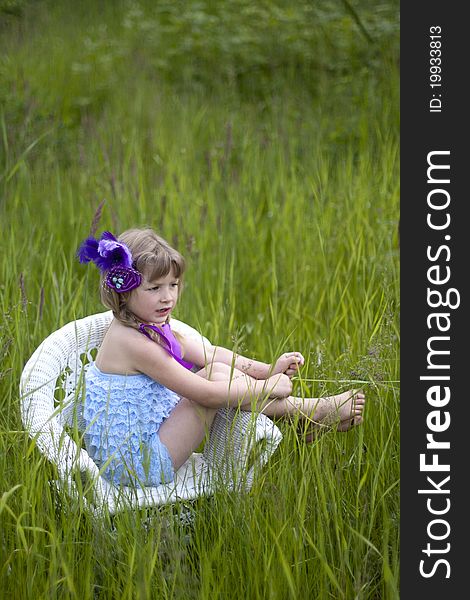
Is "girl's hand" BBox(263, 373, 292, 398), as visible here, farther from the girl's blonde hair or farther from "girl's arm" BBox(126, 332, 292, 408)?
the girl's blonde hair

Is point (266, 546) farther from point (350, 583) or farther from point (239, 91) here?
point (239, 91)

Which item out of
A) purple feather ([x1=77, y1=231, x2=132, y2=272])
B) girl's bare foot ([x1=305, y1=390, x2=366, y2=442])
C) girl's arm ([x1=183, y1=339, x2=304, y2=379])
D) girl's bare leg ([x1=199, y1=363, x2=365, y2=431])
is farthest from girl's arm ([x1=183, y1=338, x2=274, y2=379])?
purple feather ([x1=77, y1=231, x2=132, y2=272])

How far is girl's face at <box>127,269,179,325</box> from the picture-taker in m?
2.58

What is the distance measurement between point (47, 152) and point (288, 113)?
5.56 feet

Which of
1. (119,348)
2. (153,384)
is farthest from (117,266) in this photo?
(153,384)

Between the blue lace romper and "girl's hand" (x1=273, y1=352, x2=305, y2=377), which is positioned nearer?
the blue lace romper

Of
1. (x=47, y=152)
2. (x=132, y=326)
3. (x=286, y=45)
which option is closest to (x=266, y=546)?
(x=132, y=326)

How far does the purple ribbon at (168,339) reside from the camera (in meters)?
2.62

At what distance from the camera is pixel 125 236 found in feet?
8.71

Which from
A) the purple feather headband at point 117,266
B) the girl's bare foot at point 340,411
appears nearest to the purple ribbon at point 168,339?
the purple feather headband at point 117,266

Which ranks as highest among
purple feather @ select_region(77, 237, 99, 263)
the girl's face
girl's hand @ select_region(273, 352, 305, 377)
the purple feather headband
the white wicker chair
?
purple feather @ select_region(77, 237, 99, 263)

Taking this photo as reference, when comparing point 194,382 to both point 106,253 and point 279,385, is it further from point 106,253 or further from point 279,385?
point 106,253

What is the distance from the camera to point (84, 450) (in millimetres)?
2402

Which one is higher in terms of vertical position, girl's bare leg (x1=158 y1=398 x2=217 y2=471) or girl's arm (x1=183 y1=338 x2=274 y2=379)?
girl's arm (x1=183 y1=338 x2=274 y2=379)
